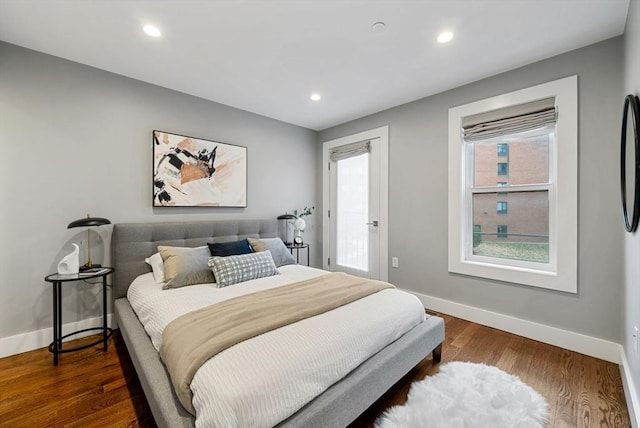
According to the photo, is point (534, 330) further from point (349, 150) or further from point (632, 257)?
point (349, 150)

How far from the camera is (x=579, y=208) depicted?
2223 millimetres

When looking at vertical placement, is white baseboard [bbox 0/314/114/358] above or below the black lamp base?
below

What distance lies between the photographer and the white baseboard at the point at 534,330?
2133mm

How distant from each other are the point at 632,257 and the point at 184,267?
3.20 metres

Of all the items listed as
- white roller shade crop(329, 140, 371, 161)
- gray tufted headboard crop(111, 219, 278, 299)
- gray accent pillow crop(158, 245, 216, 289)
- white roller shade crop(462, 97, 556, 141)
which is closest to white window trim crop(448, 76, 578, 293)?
white roller shade crop(462, 97, 556, 141)

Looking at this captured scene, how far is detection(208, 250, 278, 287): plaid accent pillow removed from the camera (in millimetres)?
2391

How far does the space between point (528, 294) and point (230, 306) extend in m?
2.61

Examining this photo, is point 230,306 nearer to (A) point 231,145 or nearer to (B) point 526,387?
(B) point 526,387

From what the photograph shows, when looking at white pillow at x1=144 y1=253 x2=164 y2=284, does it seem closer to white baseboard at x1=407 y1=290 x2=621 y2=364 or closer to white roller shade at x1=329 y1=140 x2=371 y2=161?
white roller shade at x1=329 y1=140 x2=371 y2=161

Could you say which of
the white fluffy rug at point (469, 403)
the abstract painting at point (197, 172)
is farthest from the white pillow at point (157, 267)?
the white fluffy rug at point (469, 403)

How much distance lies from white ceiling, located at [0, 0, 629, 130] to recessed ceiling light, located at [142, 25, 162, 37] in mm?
43

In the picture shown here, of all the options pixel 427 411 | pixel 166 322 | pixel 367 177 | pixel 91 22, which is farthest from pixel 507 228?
pixel 91 22

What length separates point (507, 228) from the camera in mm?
2725

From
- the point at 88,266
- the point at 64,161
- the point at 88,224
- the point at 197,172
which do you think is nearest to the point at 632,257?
the point at 197,172
